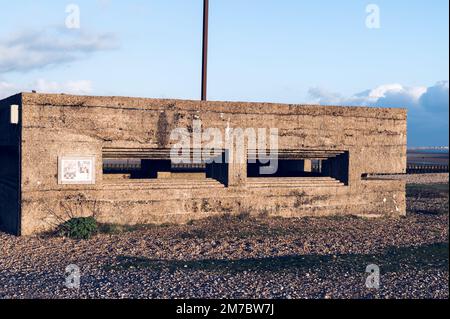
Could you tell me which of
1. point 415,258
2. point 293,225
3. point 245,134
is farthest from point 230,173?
point 415,258

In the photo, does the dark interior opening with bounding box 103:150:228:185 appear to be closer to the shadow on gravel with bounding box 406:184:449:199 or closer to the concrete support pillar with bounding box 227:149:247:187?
the concrete support pillar with bounding box 227:149:247:187

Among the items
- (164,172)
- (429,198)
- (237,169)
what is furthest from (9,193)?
(429,198)

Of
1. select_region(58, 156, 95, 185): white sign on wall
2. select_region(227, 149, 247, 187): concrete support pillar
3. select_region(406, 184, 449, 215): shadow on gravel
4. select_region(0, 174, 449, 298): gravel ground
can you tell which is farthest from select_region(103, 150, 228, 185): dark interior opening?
select_region(406, 184, 449, 215): shadow on gravel

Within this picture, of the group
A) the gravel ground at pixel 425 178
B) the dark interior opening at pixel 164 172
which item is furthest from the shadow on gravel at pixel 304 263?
the gravel ground at pixel 425 178

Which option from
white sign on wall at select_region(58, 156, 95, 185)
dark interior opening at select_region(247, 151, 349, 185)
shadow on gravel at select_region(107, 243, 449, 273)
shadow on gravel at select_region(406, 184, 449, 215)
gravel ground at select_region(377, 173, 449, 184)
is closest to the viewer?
shadow on gravel at select_region(107, 243, 449, 273)

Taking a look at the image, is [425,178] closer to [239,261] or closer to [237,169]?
[237,169]

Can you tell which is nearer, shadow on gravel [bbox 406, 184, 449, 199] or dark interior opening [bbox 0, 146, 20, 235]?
dark interior opening [bbox 0, 146, 20, 235]

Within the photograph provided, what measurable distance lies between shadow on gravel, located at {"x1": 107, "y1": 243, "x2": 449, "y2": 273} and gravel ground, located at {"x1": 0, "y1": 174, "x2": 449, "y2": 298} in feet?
0.07

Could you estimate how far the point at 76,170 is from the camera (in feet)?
44.4

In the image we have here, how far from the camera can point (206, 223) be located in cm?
1458

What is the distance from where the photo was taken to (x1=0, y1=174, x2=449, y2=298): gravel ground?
8422mm

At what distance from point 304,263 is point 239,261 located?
51.9 inches

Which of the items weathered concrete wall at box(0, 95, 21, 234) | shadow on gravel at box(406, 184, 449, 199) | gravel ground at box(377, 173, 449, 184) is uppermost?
weathered concrete wall at box(0, 95, 21, 234)
